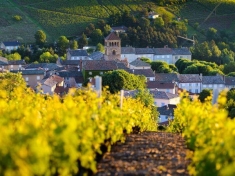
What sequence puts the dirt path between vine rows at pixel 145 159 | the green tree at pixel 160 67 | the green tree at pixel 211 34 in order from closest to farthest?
the dirt path between vine rows at pixel 145 159
the green tree at pixel 160 67
the green tree at pixel 211 34

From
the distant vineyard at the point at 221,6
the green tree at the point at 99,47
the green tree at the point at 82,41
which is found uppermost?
the distant vineyard at the point at 221,6

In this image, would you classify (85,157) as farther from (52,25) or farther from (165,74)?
(52,25)

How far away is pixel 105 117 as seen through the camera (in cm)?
1186

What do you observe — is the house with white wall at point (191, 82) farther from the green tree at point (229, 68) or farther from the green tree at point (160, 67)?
the green tree at point (229, 68)

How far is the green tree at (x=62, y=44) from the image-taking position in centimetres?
8956

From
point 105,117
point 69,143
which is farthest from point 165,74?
point 69,143

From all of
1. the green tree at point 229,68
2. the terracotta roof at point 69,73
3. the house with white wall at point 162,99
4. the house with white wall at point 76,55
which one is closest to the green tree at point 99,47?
the house with white wall at point 76,55

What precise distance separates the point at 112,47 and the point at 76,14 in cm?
3429

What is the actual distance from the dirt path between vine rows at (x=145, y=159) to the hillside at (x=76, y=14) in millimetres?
83329

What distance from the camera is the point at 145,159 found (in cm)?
1102

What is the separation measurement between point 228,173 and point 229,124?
69.2 inches

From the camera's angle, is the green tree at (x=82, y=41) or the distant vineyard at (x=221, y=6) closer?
the green tree at (x=82, y=41)

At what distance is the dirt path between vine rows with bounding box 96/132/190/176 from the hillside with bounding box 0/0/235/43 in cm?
8333

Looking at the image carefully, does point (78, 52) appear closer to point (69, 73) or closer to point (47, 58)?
point (47, 58)
